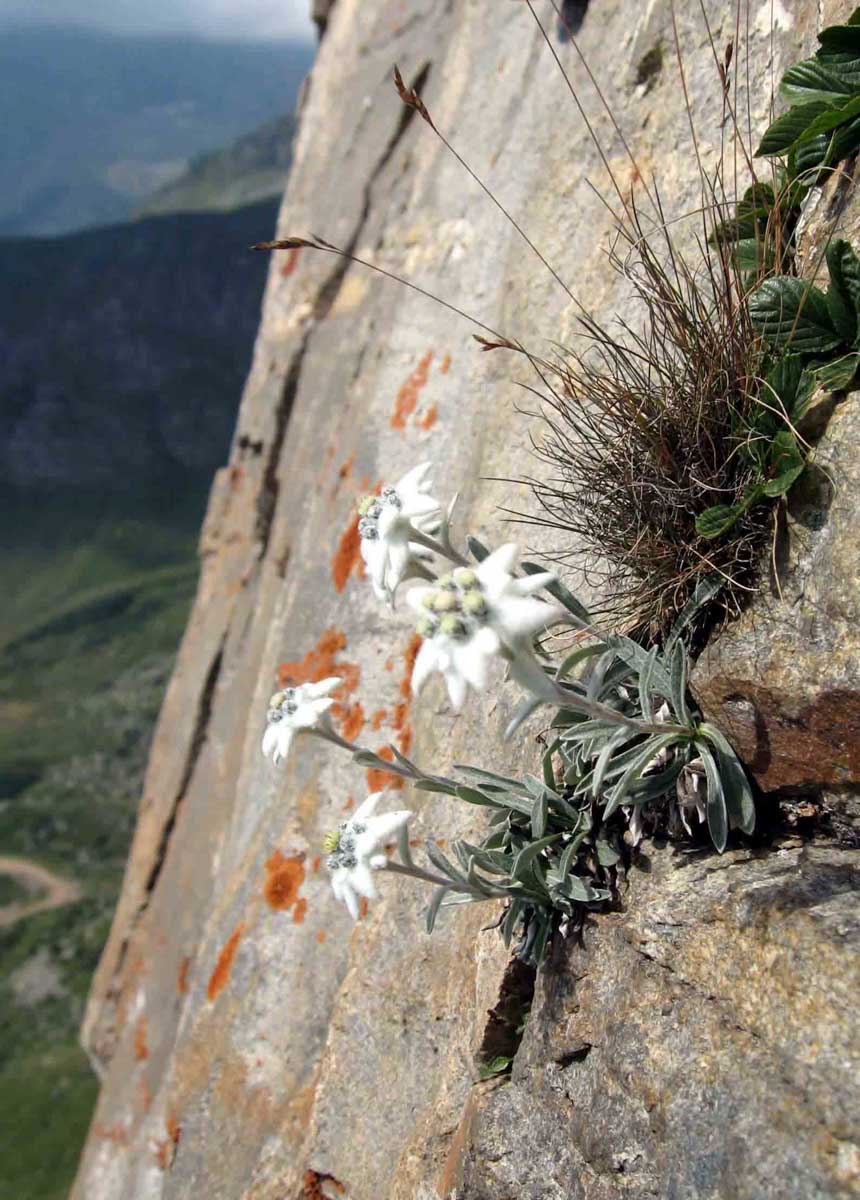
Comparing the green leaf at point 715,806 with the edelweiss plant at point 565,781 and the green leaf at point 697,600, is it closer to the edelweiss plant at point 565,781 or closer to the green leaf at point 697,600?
the edelweiss plant at point 565,781

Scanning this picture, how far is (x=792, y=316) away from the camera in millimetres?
2584

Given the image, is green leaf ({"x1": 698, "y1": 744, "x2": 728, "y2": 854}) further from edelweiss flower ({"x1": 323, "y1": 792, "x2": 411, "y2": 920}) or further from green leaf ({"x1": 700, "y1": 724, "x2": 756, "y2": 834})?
edelweiss flower ({"x1": 323, "y1": 792, "x2": 411, "y2": 920})

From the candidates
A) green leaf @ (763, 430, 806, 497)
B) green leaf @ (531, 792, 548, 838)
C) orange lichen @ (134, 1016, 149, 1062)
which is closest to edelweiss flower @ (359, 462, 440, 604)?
green leaf @ (531, 792, 548, 838)

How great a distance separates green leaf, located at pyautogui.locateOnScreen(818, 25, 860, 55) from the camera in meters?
2.76

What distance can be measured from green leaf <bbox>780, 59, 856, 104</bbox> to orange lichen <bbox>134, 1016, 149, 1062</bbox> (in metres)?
7.29

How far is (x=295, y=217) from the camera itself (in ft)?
36.9

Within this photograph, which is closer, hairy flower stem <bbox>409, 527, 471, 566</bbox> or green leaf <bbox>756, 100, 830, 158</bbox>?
hairy flower stem <bbox>409, 527, 471, 566</bbox>

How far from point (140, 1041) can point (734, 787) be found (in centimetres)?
631

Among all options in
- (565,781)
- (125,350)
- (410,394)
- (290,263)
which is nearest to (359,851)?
(565,781)

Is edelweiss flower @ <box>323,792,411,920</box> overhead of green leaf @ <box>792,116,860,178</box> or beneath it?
beneath

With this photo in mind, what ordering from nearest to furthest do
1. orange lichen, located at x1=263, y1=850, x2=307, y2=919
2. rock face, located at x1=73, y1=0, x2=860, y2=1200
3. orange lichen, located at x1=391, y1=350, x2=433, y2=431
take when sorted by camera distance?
rock face, located at x1=73, y1=0, x2=860, y2=1200, orange lichen, located at x1=263, y1=850, x2=307, y2=919, orange lichen, located at x1=391, y1=350, x2=433, y2=431

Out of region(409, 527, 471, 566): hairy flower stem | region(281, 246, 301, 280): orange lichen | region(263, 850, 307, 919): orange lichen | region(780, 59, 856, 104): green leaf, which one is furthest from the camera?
region(281, 246, 301, 280): orange lichen

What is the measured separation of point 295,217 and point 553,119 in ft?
22.1

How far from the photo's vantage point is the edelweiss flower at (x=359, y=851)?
2.55 m
